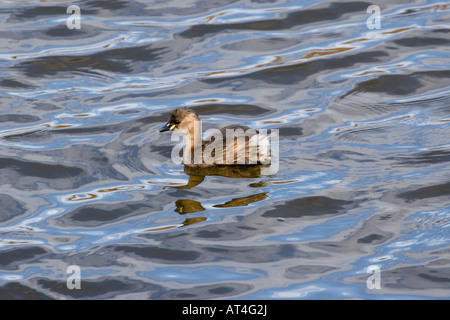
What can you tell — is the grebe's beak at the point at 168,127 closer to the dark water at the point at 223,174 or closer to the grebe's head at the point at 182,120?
the grebe's head at the point at 182,120

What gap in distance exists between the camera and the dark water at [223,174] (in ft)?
23.5

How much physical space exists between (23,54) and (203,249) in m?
5.62

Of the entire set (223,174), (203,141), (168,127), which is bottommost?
(223,174)

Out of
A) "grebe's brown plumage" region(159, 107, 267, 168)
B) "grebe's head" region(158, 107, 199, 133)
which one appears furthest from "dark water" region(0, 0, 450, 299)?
"grebe's head" region(158, 107, 199, 133)

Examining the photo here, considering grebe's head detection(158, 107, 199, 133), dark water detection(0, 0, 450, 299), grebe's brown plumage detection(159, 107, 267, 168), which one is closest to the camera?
dark water detection(0, 0, 450, 299)

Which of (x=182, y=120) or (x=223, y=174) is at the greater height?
(x=182, y=120)

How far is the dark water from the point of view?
23.5 ft

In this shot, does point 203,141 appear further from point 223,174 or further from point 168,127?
point 223,174

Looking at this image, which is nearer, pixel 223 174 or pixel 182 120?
pixel 223 174

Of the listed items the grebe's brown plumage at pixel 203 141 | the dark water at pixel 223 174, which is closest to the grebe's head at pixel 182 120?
the grebe's brown plumage at pixel 203 141

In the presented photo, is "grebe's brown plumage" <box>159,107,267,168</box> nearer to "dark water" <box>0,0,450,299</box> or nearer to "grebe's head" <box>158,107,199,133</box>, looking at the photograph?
"grebe's head" <box>158,107,199,133</box>

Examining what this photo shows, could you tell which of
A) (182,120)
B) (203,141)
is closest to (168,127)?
(182,120)

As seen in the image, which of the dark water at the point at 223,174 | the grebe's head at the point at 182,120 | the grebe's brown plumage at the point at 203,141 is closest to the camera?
the dark water at the point at 223,174

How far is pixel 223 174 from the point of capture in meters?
9.09
